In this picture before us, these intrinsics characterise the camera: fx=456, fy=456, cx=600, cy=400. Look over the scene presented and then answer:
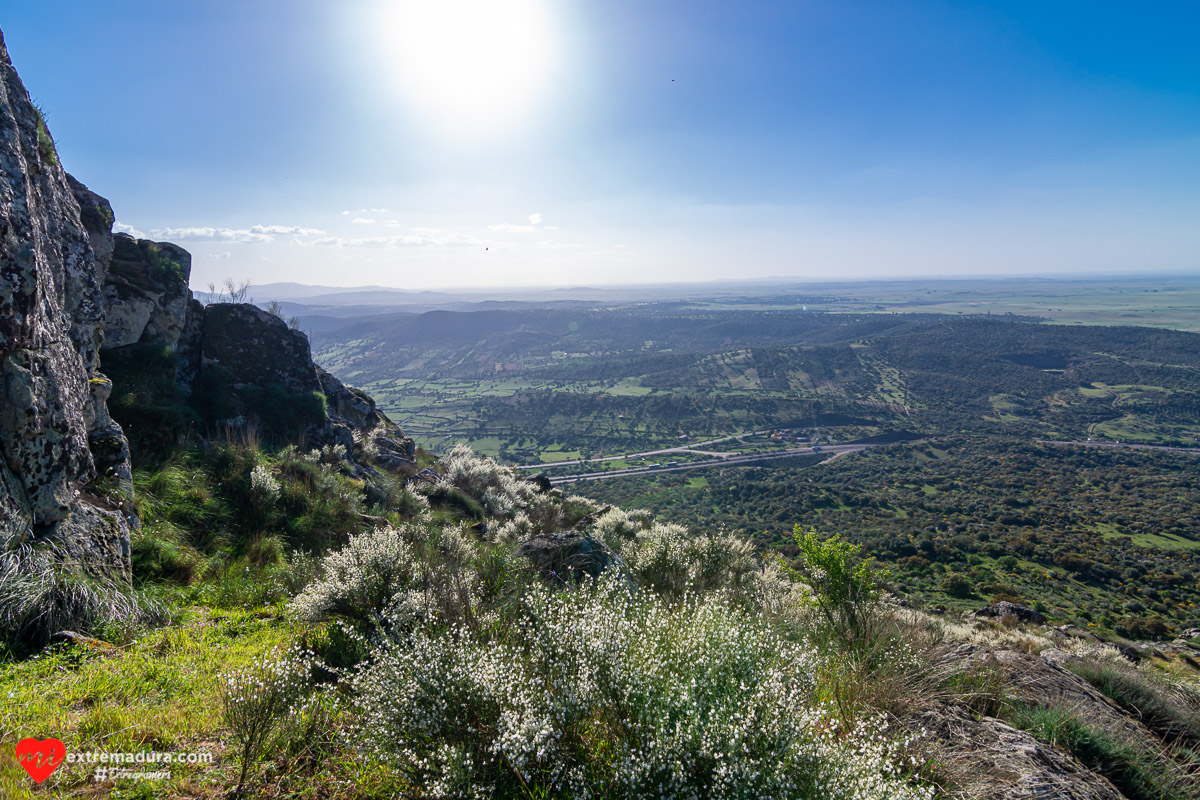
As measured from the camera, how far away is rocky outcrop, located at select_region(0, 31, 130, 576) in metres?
5.24

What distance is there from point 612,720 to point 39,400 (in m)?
7.63

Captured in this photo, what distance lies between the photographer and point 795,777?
2.98 metres

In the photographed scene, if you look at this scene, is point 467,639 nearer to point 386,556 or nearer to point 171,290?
point 386,556

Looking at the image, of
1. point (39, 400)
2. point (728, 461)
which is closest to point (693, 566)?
point (39, 400)

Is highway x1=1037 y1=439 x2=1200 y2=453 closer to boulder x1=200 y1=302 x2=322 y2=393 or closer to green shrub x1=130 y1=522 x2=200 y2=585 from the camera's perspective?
boulder x1=200 y1=302 x2=322 y2=393

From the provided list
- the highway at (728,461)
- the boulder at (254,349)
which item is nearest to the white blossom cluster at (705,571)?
the boulder at (254,349)

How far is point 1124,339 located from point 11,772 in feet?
738

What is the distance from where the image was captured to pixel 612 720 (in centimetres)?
346

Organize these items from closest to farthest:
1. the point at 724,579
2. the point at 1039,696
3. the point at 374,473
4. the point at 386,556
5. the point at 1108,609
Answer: the point at 1039,696, the point at 386,556, the point at 724,579, the point at 374,473, the point at 1108,609

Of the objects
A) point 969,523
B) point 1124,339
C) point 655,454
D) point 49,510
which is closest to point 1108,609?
point 969,523

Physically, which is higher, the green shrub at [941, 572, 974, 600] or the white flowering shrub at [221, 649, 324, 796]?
the white flowering shrub at [221, 649, 324, 796]

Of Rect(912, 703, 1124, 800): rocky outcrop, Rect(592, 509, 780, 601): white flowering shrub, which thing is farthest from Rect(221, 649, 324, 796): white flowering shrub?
Rect(592, 509, 780, 601): white flowering shrub

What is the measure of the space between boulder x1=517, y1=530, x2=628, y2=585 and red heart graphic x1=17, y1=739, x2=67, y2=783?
16.4 ft

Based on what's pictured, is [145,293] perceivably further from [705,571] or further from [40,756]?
[705,571]
